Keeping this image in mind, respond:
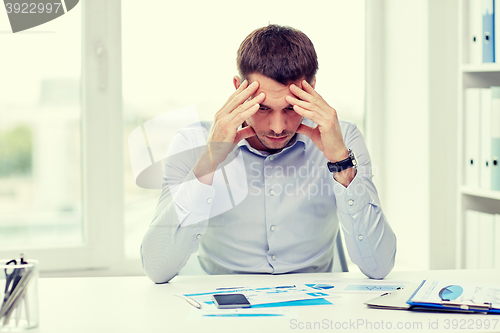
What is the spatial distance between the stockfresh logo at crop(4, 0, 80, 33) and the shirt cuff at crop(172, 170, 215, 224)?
127 centimetres

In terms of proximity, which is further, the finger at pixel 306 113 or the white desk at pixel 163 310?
the finger at pixel 306 113

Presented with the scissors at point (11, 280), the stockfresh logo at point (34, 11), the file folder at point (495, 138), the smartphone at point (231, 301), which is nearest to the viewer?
the scissors at point (11, 280)

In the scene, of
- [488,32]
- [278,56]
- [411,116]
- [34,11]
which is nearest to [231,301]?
[278,56]

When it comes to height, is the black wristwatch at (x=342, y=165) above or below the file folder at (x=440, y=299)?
above

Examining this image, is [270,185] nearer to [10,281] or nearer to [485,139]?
[10,281]

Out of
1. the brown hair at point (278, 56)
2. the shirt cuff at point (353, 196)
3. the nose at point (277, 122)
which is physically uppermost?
the brown hair at point (278, 56)

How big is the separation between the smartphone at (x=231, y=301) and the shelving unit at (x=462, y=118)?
3.84 ft

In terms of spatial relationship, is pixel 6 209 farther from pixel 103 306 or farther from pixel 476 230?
pixel 476 230

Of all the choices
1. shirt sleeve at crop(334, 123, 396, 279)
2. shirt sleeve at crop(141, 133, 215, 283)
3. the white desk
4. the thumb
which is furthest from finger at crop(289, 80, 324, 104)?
the white desk

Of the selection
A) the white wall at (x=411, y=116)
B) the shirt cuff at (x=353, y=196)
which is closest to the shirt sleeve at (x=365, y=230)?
the shirt cuff at (x=353, y=196)

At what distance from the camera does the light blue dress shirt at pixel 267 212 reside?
1.23 metres

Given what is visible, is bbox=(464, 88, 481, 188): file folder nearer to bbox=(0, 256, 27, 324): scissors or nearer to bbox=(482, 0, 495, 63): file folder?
bbox=(482, 0, 495, 63): file folder

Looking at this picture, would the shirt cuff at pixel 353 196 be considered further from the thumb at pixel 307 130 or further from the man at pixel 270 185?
the thumb at pixel 307 130

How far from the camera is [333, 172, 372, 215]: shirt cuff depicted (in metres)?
1.22
